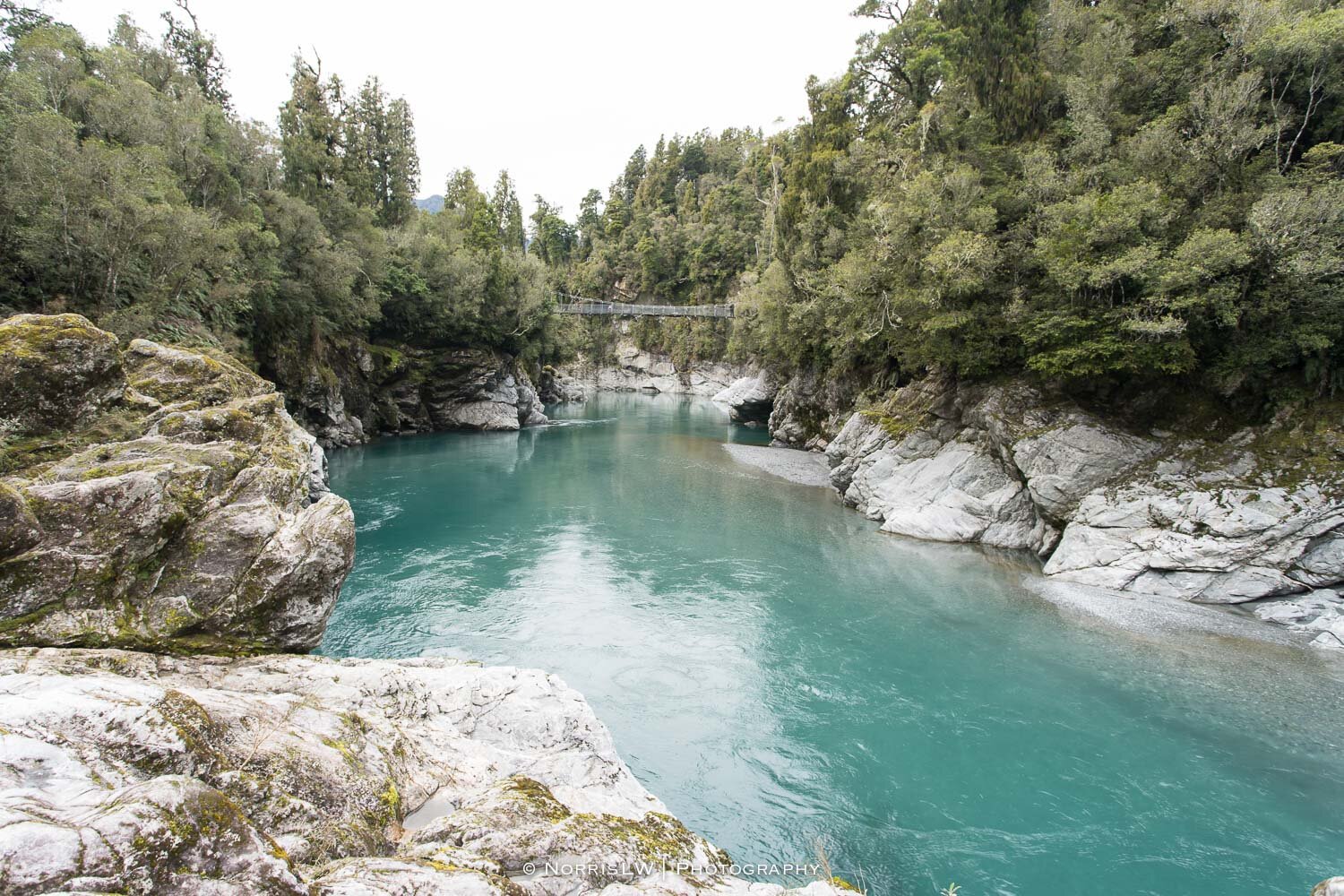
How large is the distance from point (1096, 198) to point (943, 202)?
4657 mm

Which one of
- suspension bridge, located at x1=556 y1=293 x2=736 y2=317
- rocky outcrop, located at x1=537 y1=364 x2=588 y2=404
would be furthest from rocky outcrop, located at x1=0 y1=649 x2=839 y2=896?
rocky outcrop, located at x1=537 y1=364 x2=588 y2=404

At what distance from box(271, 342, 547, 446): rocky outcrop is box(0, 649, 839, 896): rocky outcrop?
28.0 metres

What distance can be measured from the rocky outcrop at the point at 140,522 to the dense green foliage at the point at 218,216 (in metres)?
10.4

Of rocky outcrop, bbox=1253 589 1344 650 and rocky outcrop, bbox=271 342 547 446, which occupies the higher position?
rocky outcrop, bbox=271 342 547 446

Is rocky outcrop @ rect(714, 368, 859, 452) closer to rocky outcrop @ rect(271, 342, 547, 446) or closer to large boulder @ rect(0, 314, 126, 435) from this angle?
rocky outcrop @ rect(271, 342, 547, 446)

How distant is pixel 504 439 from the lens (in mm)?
38469

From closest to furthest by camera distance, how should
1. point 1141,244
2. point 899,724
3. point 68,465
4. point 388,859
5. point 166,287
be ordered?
point 388,859, point 68,465, point 899,724, point 1141,244, point 166,287

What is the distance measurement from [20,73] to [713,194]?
64738 millimetres

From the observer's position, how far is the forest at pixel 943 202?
49.3 feet

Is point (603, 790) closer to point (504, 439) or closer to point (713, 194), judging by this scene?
point (504, 439)

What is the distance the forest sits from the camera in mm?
15039

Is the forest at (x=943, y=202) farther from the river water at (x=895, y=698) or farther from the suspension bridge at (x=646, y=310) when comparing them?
the suspension bridge at (x=646, y=310)

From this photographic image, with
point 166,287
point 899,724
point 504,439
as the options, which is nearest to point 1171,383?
point 899,724

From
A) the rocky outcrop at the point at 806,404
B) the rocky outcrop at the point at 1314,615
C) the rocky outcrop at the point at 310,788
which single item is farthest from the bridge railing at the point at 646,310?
the rocky outcrop at the point at 310,788
